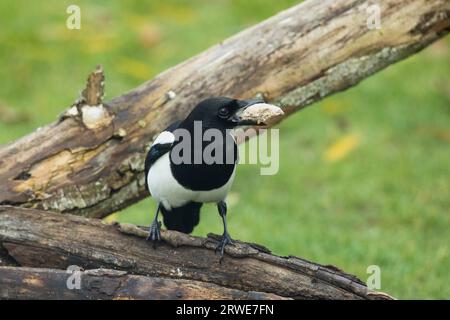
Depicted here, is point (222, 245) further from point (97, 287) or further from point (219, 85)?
point (219, 85)

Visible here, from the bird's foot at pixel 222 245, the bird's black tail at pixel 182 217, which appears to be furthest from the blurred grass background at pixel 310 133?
the bird's foot at pixel 222 245

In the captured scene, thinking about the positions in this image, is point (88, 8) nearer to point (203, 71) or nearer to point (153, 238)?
point (203, 71)

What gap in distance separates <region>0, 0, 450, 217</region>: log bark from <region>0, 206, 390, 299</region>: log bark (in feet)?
1.57

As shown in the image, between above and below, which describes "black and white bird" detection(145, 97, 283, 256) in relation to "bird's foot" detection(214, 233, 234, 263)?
above

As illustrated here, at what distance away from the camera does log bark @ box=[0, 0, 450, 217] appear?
4430 mm

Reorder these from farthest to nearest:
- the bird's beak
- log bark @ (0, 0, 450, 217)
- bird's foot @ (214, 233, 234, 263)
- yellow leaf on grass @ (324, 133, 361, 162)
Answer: yellow leaf on grass @ (324, 133, 361, 162), log bark @ (0, 0, 450, 217), the bird's beak, bird's foot @ (214, 233, 234, 263)

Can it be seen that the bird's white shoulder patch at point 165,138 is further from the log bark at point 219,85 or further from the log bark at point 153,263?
the log bark at point 153,263

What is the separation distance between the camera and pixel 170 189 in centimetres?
416

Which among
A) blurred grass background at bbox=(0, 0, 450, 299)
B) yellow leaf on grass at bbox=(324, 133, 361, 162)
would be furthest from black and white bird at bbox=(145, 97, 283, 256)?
yellow leaf on grass at bbox=(324, 133, 361, 162)

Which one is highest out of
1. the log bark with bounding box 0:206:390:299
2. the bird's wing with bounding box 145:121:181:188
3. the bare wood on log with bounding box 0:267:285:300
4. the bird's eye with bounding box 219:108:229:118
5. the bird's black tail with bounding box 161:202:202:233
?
the bird's eye with bounding box 219:108:229:118

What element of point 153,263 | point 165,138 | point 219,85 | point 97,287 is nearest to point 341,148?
point 219,85

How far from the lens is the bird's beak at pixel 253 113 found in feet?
13.1

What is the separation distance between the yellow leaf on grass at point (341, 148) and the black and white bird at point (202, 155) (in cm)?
279

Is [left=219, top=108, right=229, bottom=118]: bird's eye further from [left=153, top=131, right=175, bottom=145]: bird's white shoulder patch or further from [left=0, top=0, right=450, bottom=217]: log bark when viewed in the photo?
[left=0, top=0, right=450, bottom=217]: log bark
